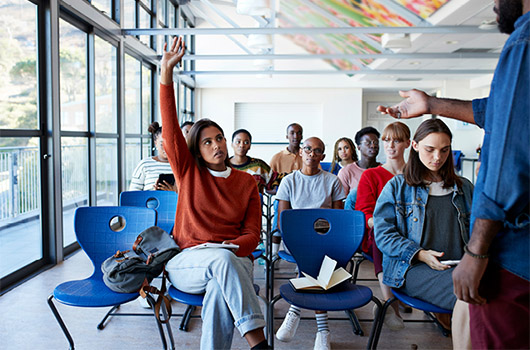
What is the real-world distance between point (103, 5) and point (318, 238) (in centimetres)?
468

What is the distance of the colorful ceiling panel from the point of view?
6.78m

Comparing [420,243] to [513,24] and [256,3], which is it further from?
[256,3]

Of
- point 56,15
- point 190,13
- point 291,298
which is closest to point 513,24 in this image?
point 291,298

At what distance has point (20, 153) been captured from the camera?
402 cm

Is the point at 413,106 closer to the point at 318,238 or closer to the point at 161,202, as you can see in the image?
the point at 318,238

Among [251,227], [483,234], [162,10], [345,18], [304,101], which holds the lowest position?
[251,227]

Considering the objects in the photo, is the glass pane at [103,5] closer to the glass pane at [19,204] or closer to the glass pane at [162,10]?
the glass pane at [19,204]

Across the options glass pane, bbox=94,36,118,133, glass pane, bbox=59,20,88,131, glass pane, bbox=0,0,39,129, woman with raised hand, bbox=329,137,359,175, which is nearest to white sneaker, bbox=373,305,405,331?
woman with raised hand, bbox=329,137,359,175

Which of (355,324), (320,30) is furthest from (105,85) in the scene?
(355,324)

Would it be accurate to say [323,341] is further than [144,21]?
No

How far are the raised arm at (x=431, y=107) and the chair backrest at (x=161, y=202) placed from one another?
80.2 inches

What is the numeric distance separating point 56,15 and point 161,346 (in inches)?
131

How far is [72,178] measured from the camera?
5.28 meters

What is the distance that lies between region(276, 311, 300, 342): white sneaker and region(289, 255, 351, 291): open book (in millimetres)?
286
